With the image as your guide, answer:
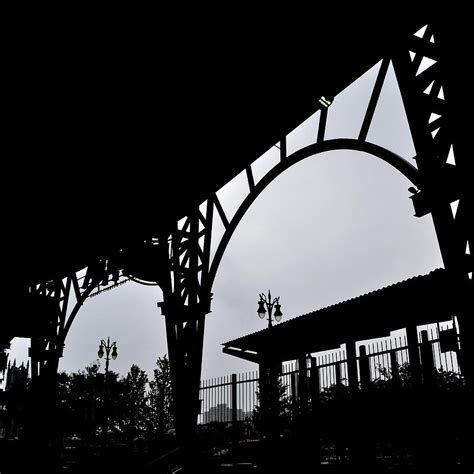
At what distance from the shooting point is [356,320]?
45.7 ft

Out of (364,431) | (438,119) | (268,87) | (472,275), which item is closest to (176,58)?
(268,87)

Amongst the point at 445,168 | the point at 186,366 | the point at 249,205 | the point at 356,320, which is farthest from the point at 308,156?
the point at 356,320

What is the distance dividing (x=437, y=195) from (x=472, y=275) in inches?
24.3


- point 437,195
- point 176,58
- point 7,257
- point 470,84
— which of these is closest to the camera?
point 470,84

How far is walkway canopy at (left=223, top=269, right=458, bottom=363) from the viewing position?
Answer: 11.5 metres

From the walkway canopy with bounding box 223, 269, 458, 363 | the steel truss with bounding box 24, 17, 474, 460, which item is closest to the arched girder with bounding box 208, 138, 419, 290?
the steel truss with bounding box 24, 17, 474, 460

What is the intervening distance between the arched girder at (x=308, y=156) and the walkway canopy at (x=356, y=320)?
210 inches

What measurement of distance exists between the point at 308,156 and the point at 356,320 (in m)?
9.23

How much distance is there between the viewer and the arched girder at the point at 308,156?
14.4 ft

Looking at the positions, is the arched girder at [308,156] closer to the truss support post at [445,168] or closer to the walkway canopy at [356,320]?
the truss support post at [445,168]

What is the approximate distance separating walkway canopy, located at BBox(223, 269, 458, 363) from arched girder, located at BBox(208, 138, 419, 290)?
5.33m

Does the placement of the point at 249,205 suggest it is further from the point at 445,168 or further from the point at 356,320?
the point at 356,320

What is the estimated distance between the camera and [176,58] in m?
4.20

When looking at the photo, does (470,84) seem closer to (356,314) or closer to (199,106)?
(199,106)
